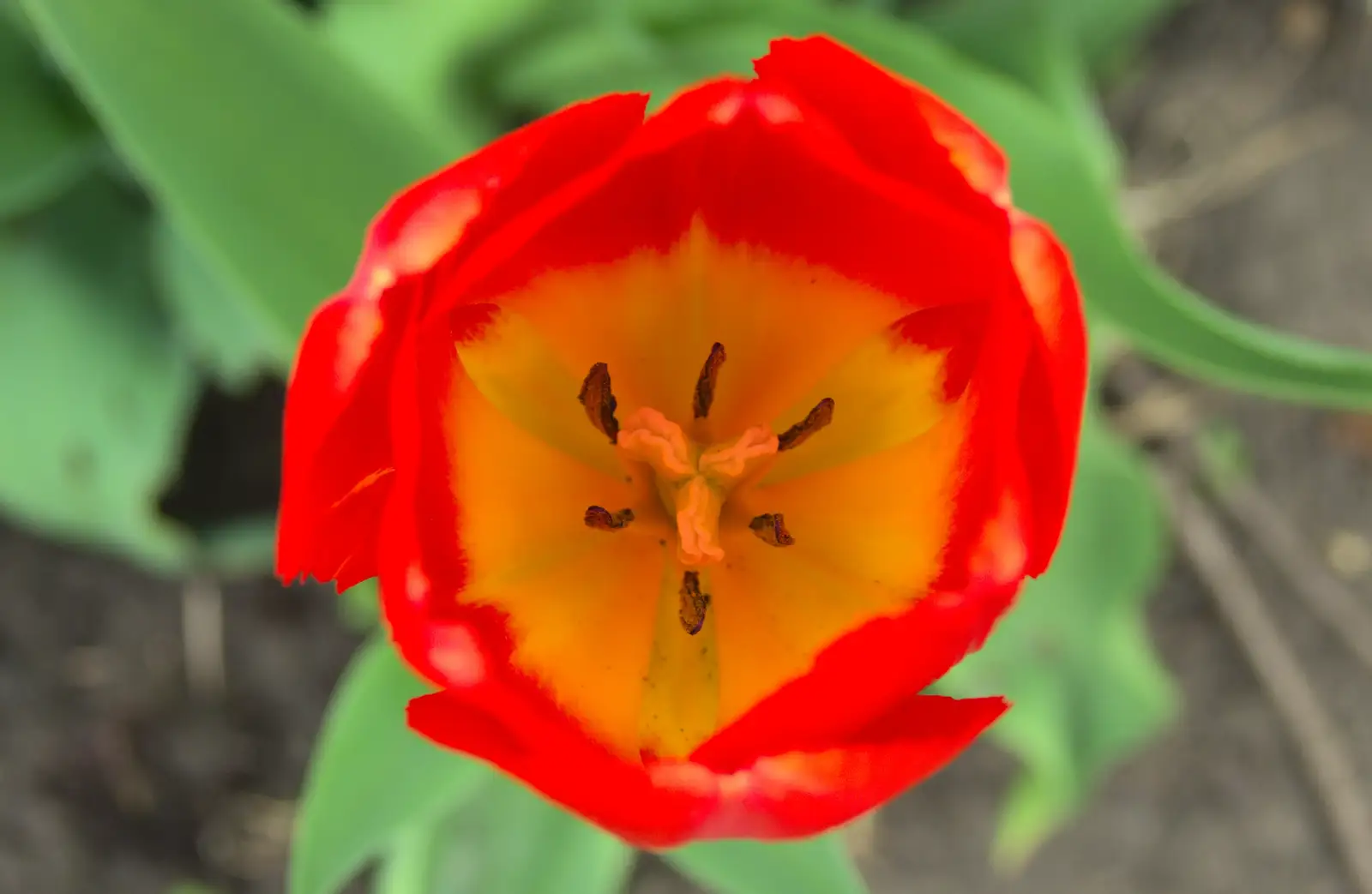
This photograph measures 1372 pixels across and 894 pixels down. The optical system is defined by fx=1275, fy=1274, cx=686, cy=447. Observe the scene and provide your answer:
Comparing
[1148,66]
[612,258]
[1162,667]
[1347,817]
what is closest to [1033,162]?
[612,258]


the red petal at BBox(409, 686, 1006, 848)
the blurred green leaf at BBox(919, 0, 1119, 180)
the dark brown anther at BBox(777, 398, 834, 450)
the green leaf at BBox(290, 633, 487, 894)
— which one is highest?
Result: the blurred green leaf at BBox(919, 0, 1119, 180)

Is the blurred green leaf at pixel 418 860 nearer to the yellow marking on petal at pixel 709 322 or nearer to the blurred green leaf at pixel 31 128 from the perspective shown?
the yellow marking on petal at pixel 709 322

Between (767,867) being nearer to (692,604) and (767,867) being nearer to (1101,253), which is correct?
(692,604)

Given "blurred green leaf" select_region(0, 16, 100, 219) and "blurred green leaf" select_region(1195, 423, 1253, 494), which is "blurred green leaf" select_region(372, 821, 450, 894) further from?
"blurred green leaf" select_region(1195, 423, 1253, 494)

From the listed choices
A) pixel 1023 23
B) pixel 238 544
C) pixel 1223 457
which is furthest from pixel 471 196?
pixel 1223 457

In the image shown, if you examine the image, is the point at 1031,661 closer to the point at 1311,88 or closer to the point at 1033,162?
the point at 1033,162

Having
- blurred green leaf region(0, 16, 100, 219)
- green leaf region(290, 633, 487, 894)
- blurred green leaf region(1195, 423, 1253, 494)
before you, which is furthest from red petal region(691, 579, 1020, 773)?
blurred green leaf region(1195, 423, 1253, 494)

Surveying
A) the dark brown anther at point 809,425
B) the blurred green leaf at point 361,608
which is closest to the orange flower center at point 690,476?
the dark brown anther at point 809,425
